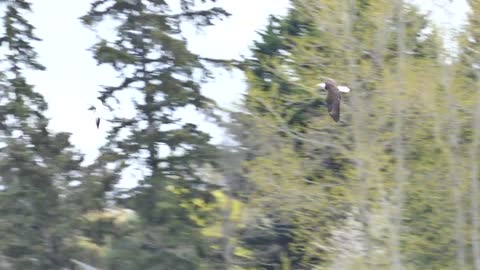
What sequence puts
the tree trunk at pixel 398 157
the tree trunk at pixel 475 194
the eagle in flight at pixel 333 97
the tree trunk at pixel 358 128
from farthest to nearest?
the tree trunk at pixel 358 128 → the tree trunk at pixel 398 157 → the tree trunk at pixel 475 194 → the eagle in flight at pixel 333 97

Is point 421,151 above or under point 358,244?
above

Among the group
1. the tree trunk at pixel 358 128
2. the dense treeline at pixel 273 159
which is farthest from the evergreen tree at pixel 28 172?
the tree trunk at pixel 358 128

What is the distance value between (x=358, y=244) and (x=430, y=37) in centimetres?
341

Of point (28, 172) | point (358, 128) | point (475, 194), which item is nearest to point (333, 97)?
point (358, 128)

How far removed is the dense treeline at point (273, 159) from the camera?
16641 millimetres

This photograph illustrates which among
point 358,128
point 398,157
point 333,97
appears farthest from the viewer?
point 358,128

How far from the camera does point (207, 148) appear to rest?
1834 cm

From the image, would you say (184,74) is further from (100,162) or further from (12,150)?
(12,150)

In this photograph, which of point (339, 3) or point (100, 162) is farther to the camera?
point (100, 162)

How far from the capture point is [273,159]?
693 inches

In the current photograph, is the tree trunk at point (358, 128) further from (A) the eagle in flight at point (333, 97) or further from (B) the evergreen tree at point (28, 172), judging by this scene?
(B) the evergreen tree at point (28, 172)

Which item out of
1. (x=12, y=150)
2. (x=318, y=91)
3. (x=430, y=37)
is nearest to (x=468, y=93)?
(x=430, y=37)

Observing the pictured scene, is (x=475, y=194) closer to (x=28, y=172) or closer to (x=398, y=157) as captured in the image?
(x=398, y=157)

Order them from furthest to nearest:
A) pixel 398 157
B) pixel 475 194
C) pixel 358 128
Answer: pixel 358 128 → pixel 398 157 → pixel 475 194
